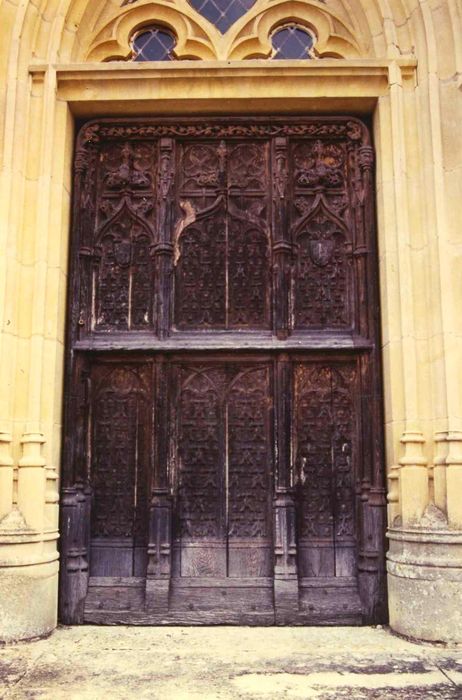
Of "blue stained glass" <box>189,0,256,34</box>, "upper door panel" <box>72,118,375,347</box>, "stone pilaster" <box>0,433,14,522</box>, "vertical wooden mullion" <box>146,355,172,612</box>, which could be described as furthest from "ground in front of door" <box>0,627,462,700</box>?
"blue stained glass" <box>189,0,256,34</box>

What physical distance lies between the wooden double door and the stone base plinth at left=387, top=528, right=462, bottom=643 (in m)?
0.40

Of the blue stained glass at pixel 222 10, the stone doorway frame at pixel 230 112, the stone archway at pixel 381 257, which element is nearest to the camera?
the stone archway at pixel 381 257

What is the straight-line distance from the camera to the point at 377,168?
5.20 metres

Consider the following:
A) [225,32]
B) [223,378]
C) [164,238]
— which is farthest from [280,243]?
[225,32]

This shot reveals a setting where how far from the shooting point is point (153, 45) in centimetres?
548

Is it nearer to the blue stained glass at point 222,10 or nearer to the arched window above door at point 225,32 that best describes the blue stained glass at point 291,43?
the arched window above door at point 225,32

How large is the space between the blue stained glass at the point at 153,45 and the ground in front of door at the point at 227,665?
170 inches

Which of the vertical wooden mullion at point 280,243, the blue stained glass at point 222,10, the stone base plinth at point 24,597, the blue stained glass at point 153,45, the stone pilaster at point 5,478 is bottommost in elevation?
the stone base plinth at point 24,597

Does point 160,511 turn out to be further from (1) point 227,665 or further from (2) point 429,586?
(2) point 429,586

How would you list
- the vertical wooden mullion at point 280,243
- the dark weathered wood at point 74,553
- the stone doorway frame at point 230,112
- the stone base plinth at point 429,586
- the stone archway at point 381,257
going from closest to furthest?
the stone base plinth at point 429,586, the stone archway at point 381,257, the stone doorway frame at point 230,112, the dark weathered wood at point 74,553, the vertical wooden mullion at point 280,243

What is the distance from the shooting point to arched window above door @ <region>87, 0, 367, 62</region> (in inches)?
211

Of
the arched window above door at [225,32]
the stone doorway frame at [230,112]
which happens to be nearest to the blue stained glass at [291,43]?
the arched window above door at [225,32]

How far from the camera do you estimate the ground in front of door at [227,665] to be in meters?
3.37

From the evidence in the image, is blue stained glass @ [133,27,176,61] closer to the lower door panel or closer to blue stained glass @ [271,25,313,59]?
blue stained glass @ [271,25,313,59]
